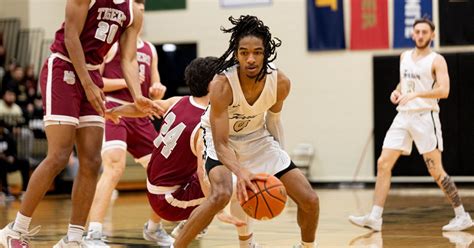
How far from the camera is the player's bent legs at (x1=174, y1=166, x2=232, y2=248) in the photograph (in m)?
5.10

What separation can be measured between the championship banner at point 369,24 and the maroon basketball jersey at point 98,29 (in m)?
10.9

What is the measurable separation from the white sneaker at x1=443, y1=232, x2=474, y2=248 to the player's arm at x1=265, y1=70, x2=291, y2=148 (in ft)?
6.30

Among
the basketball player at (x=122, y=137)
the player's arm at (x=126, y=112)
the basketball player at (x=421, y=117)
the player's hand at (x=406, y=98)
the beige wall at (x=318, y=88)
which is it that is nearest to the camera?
the player's arm at (x=126, y=112)

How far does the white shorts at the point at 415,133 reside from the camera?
27.9 feet

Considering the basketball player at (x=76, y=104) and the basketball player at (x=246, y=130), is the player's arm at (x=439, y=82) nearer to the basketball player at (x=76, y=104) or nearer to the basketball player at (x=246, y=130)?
the basketball player at (x=246, y=130)

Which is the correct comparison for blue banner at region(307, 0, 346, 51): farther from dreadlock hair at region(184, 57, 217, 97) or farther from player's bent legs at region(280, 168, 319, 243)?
player's bent legs at region(280, 168, 319, 243)

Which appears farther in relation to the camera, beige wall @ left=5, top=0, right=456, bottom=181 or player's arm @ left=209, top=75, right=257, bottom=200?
beige wall @ left=5, top=0, right=456, bottom=181

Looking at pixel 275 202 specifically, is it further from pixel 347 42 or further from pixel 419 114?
pixel 347 42

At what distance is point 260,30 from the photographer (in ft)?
17.6

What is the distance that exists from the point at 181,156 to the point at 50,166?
3.50 feet

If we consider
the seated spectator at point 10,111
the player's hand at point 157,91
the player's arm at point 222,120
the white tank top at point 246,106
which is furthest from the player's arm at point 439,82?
the seated spectator at point 10,111

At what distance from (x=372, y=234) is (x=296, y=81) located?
386 inches

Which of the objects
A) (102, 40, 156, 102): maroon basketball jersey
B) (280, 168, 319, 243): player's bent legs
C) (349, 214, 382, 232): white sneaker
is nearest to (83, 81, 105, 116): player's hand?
(280, 168, 319, 243): player's bent legs

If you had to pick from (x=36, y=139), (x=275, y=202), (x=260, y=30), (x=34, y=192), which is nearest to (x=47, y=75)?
(x=34, y=192)
